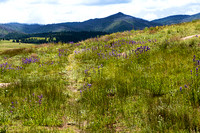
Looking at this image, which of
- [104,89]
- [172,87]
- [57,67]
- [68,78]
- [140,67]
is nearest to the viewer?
[172,87]

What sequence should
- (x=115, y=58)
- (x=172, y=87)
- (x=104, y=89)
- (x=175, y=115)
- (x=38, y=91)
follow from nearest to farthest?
(x=175, y=115), (x=172, y=87), (x=104, y=89), (x=38, y=91), (x=115, y=58)

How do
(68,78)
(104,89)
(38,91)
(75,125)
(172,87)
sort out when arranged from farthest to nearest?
(68,78)
(38,91)
(104,89)
(172,87)
(75,125)

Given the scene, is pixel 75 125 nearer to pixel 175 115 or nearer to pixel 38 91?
pixel 175 115

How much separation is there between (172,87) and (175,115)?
1.98 meters

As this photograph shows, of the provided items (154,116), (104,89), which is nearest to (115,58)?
(104,89)

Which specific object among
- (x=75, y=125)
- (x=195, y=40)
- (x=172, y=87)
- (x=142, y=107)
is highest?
(x=195, y=40)

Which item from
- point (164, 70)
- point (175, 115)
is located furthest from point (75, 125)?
point (164, 70)

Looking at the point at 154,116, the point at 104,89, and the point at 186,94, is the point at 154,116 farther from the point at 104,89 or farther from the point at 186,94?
the point at 104,89

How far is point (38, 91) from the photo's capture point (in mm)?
7215

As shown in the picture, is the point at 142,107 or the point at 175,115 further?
the point at 142,107

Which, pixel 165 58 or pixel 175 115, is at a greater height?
pixel 165 58

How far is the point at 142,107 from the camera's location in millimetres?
4754

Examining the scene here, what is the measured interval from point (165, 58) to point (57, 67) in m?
7.72

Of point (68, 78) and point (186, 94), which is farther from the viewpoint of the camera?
point (68, 78)
